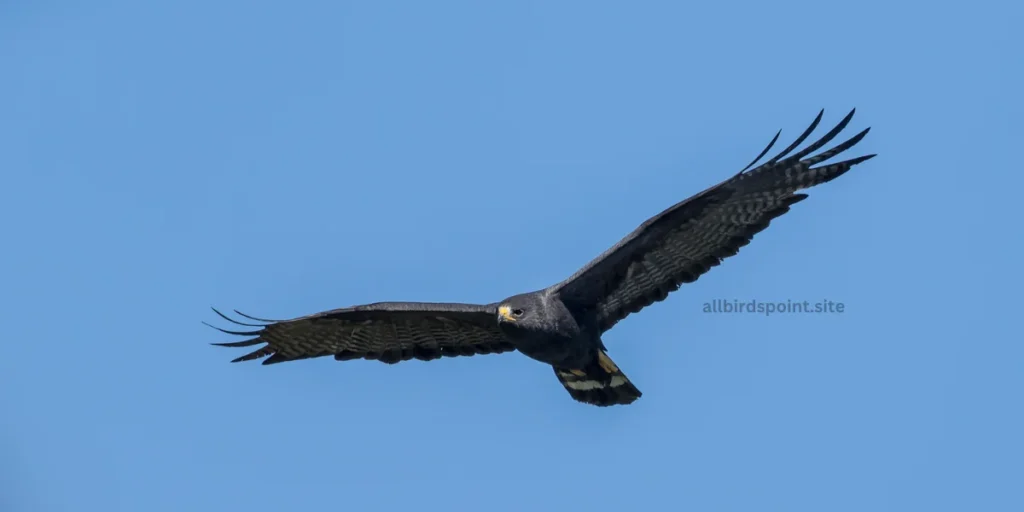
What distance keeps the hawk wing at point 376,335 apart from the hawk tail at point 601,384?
884mm

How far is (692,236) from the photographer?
1753 centimetres

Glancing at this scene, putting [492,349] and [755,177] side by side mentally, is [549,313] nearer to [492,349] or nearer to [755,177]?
[492,349]

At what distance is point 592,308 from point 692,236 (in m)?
1.44

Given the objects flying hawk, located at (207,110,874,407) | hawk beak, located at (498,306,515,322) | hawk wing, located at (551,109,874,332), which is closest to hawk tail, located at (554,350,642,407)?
flying hawk, located at (207,110,874,407)

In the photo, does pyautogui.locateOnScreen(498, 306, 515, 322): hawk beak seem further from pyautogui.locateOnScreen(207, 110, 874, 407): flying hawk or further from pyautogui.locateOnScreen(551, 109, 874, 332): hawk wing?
pyautogui.locateOnScreen(551, 109, 874, 332): hawk wing

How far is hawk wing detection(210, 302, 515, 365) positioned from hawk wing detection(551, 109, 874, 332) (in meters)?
1.38

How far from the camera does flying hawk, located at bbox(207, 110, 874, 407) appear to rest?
1708 cm

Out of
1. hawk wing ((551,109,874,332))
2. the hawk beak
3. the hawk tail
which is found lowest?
the hawk tail

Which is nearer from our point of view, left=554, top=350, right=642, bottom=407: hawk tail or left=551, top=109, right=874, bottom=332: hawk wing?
left=551, top=109, right=874, bottom=332: hawk wing

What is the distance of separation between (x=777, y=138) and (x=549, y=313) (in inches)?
125

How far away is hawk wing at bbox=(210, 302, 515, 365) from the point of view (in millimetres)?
18172

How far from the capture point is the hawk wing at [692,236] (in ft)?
56.1

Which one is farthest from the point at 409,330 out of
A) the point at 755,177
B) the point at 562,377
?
the point at 755,177

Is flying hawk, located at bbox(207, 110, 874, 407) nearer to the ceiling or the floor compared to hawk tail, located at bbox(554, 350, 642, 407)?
nearer to the ceiling
